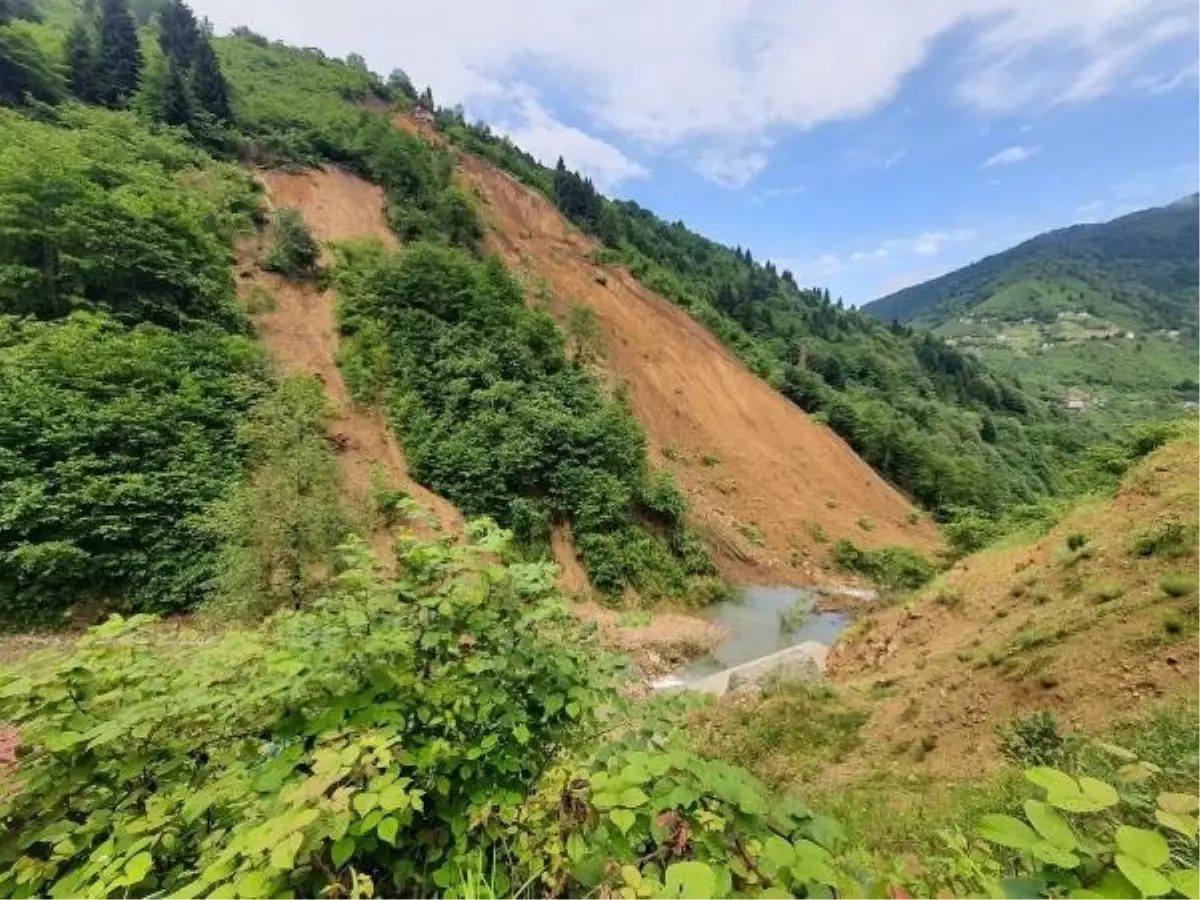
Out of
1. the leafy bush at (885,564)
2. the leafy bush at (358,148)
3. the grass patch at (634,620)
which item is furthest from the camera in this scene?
the leafy bush at (358,148)

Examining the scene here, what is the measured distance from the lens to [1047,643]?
7879 millimetres

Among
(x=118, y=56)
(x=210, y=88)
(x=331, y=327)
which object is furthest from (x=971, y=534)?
(x=118, y=56)

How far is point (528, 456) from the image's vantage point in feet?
66.6

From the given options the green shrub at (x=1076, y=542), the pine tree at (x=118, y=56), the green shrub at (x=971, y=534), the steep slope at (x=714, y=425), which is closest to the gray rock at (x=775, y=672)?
the green shrub at (x=1076, y=542)

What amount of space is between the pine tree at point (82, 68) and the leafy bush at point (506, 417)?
1629 cm

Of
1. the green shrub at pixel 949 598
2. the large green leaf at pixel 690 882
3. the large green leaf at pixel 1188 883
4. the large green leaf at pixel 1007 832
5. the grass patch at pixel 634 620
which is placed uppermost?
the large green leaf at pixel 1188 883

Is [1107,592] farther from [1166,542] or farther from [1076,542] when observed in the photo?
[1076,542]

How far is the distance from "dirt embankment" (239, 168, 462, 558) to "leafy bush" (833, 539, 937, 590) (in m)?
16.6

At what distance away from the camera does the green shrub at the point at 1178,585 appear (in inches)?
279

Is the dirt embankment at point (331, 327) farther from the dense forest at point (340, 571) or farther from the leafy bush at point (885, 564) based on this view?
the leafy bush at point (885, 564)

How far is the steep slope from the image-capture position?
2666cm

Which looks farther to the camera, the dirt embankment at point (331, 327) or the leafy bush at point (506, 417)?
the leafy bush at point (506, 417)

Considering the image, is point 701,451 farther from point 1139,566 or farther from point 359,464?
point 1139,566

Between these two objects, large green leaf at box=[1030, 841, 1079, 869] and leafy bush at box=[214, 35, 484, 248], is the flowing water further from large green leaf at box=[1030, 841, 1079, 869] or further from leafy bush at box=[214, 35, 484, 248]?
leafy bush at box=[214, 35, 484, 248]
